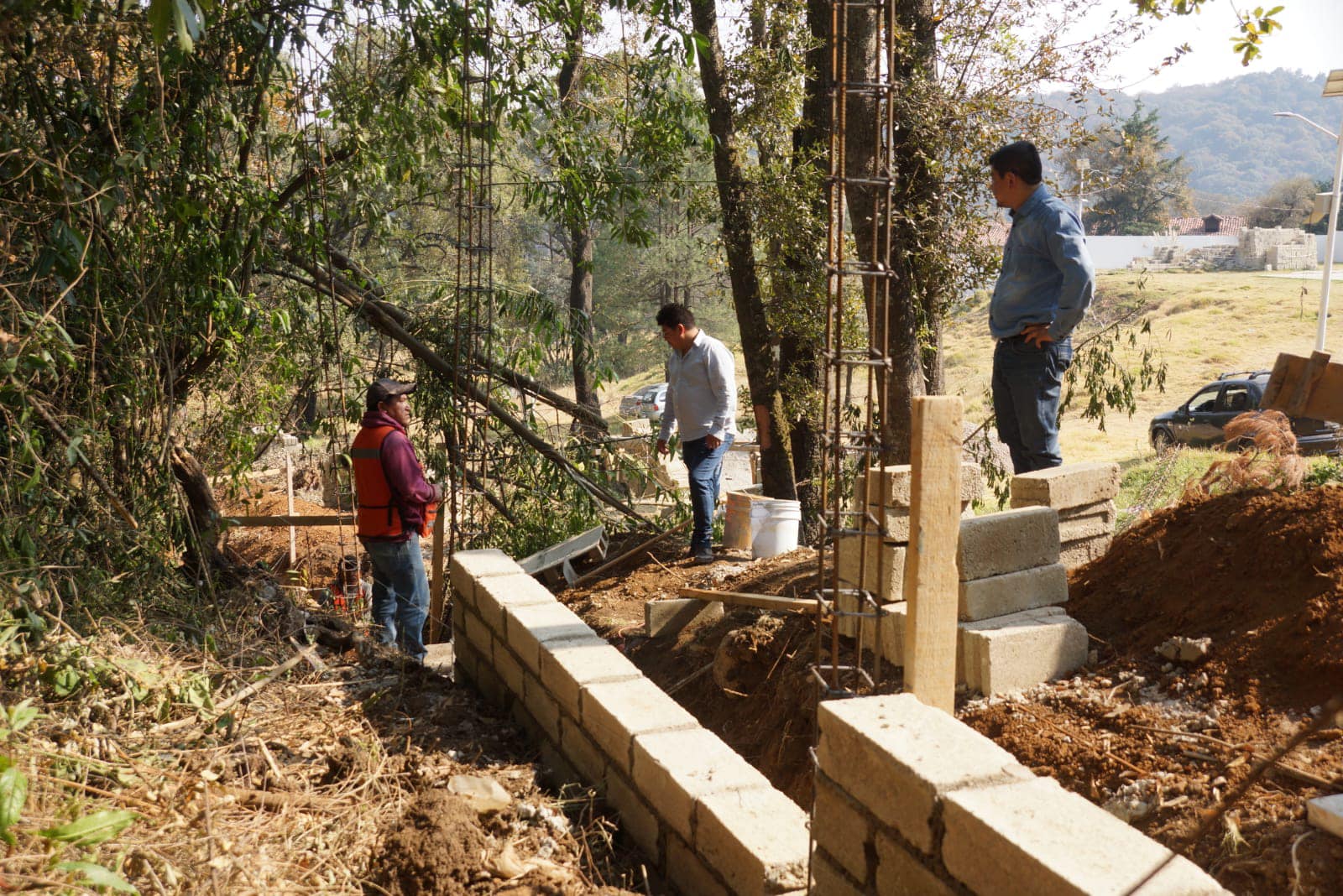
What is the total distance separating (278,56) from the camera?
6.18 meters

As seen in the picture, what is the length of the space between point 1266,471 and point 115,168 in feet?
17.7

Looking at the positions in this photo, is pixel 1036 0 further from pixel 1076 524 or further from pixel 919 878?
pixel 919 878

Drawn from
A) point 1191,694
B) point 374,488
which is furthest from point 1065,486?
point 374,488

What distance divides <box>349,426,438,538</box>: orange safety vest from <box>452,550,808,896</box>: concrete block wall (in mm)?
1221

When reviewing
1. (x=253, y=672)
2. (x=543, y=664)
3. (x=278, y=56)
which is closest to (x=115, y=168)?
(x=278, y=56)

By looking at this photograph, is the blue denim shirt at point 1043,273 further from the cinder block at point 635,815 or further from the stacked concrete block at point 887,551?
the cinder block at point 635,815

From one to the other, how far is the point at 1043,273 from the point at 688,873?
3244 millimetres

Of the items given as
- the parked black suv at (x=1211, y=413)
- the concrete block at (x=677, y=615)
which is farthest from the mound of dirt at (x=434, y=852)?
the parked black suv at (x=1211, y=413)

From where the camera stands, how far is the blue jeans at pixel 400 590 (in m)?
6.27

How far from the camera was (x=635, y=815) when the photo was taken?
3467mm

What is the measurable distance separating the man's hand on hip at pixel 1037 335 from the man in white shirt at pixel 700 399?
2.37 meters

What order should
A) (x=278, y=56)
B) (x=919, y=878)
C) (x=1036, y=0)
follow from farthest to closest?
(x=1036, y=0) < (x=278, y=56) < (x=919, y=878)

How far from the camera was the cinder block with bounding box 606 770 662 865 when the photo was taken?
11.0 ft

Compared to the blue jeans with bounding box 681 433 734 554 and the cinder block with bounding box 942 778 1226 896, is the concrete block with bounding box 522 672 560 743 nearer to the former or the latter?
the cinder block with bounding box 942 778 1226 896
